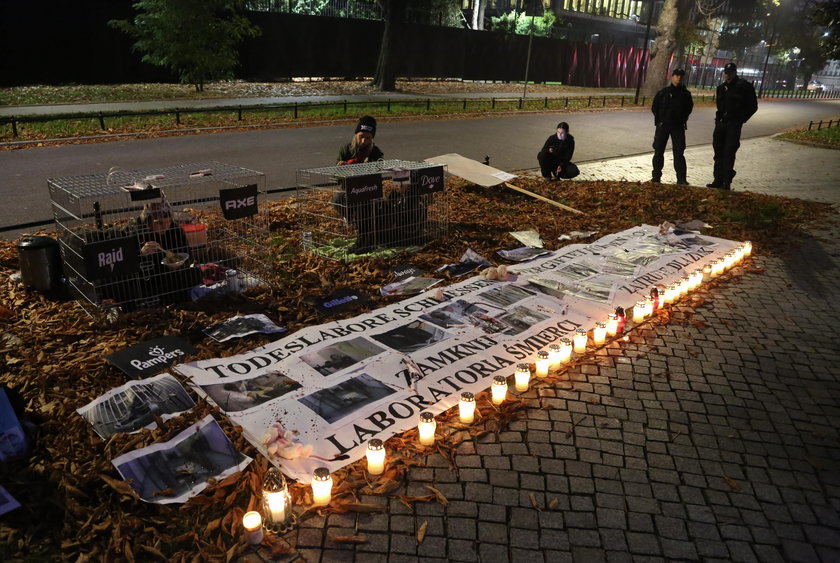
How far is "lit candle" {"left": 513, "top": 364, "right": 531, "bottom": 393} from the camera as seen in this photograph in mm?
4758

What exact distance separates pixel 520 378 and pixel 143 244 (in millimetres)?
3884

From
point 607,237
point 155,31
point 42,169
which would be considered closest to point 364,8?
point 155,31

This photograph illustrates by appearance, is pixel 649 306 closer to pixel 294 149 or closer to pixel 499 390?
pixel 499 390

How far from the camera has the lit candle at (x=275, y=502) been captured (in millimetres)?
Answer: 3242

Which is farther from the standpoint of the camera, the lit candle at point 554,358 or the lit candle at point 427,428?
the lit candle at point 554,358

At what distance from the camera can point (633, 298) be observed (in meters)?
6.69

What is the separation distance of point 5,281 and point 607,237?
25.1 ft

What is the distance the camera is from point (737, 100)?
40.2 feet

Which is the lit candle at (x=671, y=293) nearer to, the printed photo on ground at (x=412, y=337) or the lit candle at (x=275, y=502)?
the printed photo on ground at (x=412, y=337)

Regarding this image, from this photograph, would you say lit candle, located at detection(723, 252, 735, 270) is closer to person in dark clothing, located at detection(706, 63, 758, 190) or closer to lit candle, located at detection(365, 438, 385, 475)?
person in dark clothing, located at detection(706, 63, 758, 190)

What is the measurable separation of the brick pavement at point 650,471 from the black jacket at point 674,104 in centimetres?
773

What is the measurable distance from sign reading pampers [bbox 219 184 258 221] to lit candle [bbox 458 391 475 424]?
316cm

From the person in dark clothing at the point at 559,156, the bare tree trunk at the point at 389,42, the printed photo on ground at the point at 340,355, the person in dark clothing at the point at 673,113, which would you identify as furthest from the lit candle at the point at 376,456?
the bare tree trunk at the point at 389,42

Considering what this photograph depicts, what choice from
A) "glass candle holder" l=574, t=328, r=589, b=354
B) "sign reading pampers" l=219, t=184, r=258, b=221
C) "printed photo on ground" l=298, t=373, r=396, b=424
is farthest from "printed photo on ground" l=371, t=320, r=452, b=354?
"sign reading pampers" l=219, t=184, r=258, b=221
